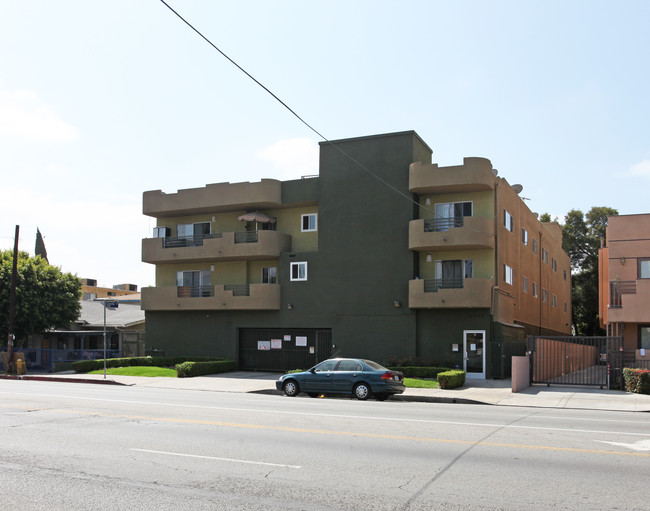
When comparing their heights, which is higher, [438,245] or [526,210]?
[526,210]

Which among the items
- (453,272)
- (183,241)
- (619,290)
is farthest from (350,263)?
(619,290)

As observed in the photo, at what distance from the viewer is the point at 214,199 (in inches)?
1446

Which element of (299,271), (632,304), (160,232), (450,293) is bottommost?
(632,304)

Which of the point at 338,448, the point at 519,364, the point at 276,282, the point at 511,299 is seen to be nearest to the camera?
the point at 338,448

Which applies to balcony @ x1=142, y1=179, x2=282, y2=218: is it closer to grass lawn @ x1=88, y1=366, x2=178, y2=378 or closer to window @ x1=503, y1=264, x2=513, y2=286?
grass lawn @ x1=88, y1=366, x2=178, y2=378

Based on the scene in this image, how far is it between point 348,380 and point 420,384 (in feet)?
17.1

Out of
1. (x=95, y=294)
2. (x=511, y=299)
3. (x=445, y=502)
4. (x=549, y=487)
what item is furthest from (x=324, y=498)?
(x=95, y=294)

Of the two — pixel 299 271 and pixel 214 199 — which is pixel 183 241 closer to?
pixel 214 199

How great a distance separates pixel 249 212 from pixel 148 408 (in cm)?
2123

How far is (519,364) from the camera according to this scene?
24.2 metres

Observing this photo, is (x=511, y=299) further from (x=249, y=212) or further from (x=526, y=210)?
(x=249, y=212)

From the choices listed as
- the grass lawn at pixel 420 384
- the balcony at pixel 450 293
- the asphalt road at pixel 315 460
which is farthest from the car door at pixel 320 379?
the balcony at pixel 450 293

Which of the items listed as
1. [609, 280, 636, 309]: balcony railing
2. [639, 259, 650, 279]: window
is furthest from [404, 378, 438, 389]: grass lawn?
[639, 259, 650, 279]: window

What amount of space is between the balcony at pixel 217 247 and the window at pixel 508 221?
1132 centimetres
